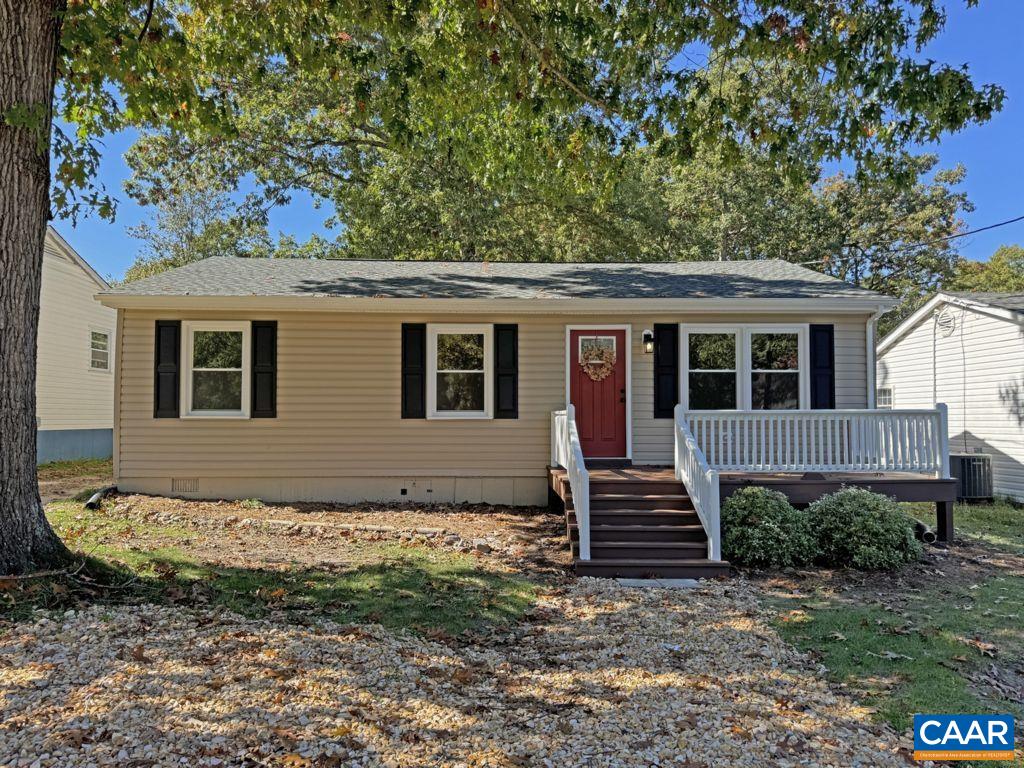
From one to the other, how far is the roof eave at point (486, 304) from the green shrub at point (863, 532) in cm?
311

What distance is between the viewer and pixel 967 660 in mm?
4270

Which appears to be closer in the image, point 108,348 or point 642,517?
point 642,517

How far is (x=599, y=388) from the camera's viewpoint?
9625 mm

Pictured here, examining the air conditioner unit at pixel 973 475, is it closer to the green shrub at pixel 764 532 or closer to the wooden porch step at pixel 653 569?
the green shrub at pixel 764 532

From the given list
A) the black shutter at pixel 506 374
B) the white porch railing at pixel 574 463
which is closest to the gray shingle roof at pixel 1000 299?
the white porch railing at pixel 574 463

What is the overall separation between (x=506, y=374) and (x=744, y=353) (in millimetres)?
3695

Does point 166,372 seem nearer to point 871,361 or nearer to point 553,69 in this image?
point 553,69

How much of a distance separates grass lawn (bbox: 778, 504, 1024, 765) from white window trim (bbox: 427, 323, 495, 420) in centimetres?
514

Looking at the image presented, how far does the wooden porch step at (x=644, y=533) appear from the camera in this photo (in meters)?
6.96

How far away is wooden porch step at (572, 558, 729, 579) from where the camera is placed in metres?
6.47

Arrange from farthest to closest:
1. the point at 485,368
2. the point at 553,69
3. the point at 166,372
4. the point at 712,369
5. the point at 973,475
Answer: the point at 973,475 < the point at 485,368 < the point at 712,369 < the point at 166,372 < the point at 553,69

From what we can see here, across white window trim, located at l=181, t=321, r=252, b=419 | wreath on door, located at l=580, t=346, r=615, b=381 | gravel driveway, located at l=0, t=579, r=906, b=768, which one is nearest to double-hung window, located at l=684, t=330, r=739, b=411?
wreath on door, located at l=580, t=346, r=615, b=381

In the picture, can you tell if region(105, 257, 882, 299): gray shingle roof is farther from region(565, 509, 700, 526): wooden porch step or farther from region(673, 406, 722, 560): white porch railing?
region(565, 509, 700, 526): wooden porch step

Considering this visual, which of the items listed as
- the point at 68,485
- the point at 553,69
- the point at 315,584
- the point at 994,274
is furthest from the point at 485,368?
the point at 994,274
